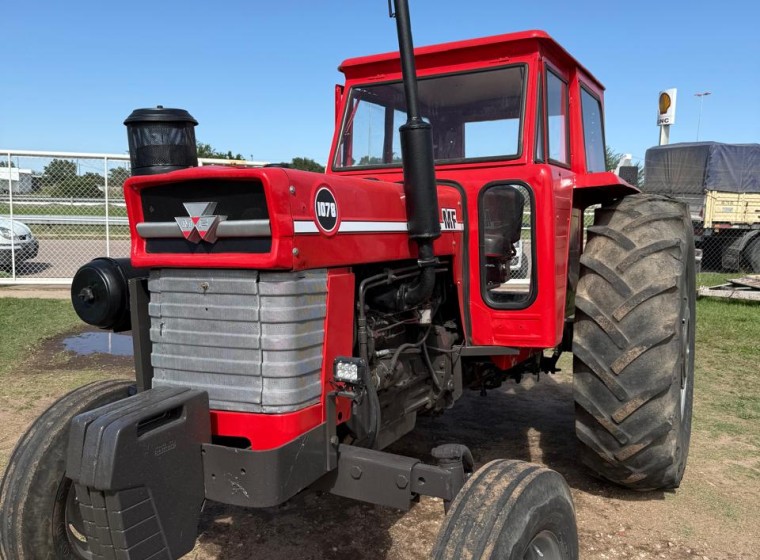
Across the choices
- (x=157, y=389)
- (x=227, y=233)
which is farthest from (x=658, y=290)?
(x=157, y=389)

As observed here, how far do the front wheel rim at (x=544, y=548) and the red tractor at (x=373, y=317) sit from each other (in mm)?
11

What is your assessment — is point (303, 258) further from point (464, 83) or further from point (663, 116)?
point (663, 116)

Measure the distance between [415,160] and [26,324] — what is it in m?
6.97

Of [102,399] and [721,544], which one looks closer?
[102,399]

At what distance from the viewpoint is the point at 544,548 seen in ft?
7.59

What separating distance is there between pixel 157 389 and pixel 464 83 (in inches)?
88.6

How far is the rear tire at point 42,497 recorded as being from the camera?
246 cm

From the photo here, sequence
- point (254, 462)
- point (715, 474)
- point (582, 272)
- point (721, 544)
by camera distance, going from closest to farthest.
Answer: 1. point (254, 462)
2. point (721, 544)
3. point (582, 272)
4. point (715, 474)

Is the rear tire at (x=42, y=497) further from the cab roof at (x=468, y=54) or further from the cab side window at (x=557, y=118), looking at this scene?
the cab side window at (x=557, y=118)

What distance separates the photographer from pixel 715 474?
3.87 m

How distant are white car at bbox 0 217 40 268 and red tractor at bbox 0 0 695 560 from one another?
9.07 metres

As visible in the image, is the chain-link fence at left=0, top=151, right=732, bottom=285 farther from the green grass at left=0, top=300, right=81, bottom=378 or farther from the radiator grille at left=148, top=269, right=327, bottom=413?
the radiator grille at left=148, top=269, right=327, bottom=413

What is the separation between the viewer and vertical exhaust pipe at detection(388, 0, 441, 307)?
2.34 meters

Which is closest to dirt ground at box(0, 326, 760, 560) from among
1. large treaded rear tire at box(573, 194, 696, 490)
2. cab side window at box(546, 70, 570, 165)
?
large treaded rear tire at box(573, 194, 696, 490)
